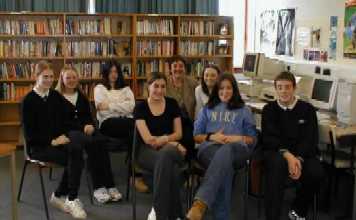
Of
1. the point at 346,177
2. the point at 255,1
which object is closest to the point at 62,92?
the point at 346,177

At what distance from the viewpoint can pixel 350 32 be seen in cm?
505

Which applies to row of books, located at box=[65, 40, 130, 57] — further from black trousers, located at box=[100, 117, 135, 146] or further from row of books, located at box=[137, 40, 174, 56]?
black trousers, located at box=[100, 117, 135, 146]

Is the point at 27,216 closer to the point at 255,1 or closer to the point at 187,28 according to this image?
the point at 187,28

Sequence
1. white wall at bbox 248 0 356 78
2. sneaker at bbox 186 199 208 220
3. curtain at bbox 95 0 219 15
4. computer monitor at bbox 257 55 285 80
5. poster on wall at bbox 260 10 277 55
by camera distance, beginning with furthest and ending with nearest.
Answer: curtain at bbox 95 0 219 15 → poster on wall at bbox 260 10 277 55 → computer monitor at bbox 257 55 285 80 → white wall at bbox 248 0 356 78 → sneaker at bbox 186 199 208 220

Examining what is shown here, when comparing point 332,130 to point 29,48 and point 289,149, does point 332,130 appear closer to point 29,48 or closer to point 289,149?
point 289,149

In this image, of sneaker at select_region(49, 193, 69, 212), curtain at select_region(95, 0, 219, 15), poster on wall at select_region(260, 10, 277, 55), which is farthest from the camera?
curtain at select_region(95, 0, 219, 15)

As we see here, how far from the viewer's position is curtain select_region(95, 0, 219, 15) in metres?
6.76

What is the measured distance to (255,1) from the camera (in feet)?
24.0

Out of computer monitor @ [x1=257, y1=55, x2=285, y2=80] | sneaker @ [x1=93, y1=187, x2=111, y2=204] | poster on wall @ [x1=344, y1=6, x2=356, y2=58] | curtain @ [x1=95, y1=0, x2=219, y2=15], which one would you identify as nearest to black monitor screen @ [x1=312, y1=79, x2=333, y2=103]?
poster on wall @ [x1=344, y1=6, x2=356, y2=58]

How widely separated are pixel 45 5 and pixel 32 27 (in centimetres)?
38

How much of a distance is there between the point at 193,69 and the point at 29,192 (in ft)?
10.1

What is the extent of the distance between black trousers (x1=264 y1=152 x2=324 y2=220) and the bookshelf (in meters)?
3.41

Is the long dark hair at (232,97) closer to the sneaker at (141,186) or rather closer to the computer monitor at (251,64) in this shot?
the sneaker at (141,186)

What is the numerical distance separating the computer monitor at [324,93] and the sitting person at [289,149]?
29.7 inches
